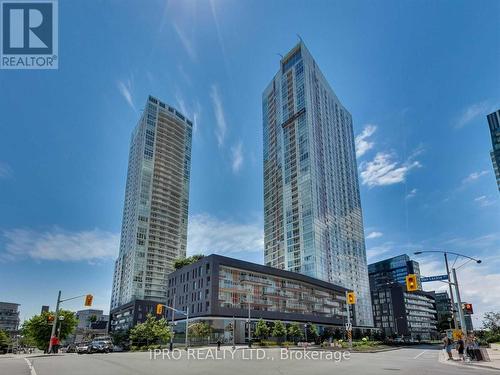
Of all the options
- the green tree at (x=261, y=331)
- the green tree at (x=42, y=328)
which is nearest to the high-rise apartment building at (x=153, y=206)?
the green tree at (x=261, y=331)

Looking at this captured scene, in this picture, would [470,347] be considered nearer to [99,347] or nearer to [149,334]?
[99,347]

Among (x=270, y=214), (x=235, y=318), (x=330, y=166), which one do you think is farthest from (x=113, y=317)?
(x=330, y=166)

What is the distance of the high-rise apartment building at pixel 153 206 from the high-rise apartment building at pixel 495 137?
143416mm

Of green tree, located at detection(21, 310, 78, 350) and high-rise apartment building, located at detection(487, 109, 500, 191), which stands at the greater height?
high-rise apartment building, located at detection(487, 109, 500, 191)

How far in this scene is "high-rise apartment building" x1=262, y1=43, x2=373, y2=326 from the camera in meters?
116

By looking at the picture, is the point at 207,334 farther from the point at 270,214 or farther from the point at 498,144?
the point at 498,144

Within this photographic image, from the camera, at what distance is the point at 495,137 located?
548 ft

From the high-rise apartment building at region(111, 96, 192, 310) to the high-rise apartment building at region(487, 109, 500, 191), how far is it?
5646 inches

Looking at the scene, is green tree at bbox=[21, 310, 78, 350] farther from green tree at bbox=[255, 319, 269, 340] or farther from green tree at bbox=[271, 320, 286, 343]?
green tree at bbox=[271, 320, 286, 343]

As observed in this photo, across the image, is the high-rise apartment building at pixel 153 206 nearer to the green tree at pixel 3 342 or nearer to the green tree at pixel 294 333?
the green tree at pixel 3 342

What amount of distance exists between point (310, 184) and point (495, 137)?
107680 mm

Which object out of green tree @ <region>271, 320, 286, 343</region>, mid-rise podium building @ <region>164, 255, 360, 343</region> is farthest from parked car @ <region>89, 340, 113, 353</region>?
green tree @ <region>271, 320, 286, 343</region>

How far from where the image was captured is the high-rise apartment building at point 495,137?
16575 centimetres

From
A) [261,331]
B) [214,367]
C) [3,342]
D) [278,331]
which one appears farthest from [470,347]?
[3,342]
